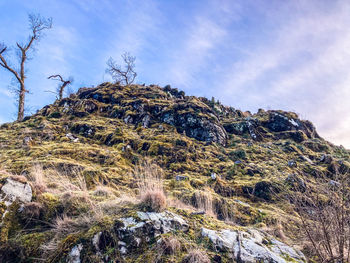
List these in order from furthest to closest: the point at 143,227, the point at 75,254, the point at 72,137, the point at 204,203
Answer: the point at 72,137
the point at 204,203
the point at 143,227
the point at 75,254

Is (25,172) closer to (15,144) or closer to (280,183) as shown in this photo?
(15,144)

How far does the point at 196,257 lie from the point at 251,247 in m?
1.25

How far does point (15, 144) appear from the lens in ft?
35.5

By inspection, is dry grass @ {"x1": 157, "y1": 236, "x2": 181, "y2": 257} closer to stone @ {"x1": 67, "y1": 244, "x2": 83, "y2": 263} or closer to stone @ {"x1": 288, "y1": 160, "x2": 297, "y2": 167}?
stone @ {"x1": 67, "y1": 244, "x2": 83, "y2": 263}

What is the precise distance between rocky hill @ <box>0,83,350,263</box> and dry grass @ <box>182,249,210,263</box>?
2 cm

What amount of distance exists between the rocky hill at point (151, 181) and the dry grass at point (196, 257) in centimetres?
2

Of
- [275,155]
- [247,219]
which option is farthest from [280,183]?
[275,155]

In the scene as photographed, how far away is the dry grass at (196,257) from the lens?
9.92 feet

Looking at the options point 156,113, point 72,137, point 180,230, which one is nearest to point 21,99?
point 72,137

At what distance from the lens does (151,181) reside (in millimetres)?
4742

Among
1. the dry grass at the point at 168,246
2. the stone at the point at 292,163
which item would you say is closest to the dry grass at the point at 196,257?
the dry grass at the point at 168,246

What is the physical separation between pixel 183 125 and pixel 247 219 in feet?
35.3

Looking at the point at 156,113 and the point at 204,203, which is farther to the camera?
the point at 156,113

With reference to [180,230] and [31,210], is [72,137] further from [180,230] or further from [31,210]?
[180,230]
